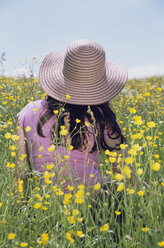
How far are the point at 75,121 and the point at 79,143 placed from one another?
16cm

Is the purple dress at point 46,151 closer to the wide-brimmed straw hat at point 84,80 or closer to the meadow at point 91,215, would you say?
the wide-brimmed straw hat at point 84,80

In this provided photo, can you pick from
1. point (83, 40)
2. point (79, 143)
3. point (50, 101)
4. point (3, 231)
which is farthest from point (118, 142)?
point (3, 231)

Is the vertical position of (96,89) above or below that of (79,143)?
above

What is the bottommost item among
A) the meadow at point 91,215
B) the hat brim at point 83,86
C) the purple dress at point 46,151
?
the meadow at point 91,215

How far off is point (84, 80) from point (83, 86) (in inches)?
1.7

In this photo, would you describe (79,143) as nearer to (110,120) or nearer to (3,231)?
(110,120)

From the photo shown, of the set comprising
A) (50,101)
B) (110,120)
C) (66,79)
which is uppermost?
(66,79)

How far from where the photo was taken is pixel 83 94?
2143 millimetres

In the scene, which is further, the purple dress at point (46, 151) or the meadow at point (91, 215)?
the purple dress at point (46, 151)

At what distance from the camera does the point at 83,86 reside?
2162 mm

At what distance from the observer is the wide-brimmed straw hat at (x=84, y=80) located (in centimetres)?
214

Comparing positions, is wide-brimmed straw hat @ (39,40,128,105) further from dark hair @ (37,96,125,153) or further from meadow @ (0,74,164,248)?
meadow @ (0,74,164,248)

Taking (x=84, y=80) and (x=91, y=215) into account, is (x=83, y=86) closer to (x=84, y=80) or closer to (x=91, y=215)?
(x=84, y=80)

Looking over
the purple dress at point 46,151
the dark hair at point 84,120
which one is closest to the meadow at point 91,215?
the purple dress at point 46,151
